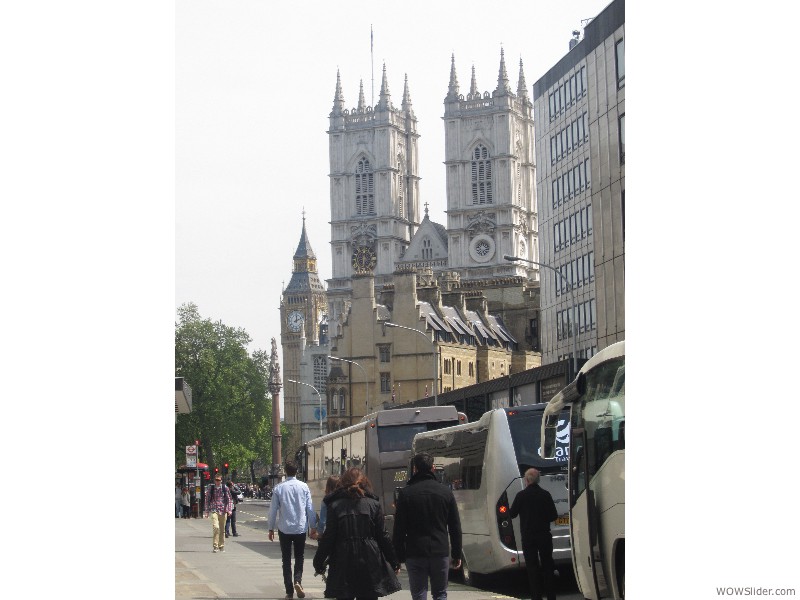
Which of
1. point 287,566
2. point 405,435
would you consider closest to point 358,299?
point 405,435

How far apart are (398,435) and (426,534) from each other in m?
19.8

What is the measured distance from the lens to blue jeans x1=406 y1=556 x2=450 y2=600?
44.2 feet

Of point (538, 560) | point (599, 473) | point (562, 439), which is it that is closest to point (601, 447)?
point (599, 473)

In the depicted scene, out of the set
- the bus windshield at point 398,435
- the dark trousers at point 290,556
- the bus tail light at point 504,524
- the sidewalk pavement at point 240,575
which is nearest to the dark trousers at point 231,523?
the sidewalk pavement at point 240,575

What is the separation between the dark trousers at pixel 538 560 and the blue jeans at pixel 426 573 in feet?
10.8

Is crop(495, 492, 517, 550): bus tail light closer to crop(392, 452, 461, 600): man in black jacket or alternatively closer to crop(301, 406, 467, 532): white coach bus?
crop(392, 452, 461, 600): man in black jacket

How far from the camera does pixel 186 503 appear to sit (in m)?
61.9

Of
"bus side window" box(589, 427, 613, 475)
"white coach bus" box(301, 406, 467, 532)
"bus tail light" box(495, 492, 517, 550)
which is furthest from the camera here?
"white coach bus" box(301, 406, 467, 532)

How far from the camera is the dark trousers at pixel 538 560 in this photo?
659 inches

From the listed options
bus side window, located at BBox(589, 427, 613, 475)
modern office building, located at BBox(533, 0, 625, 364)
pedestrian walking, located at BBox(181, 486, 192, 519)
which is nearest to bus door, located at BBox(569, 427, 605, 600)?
bus side window, located at BBox(589, 427, 613, 475)

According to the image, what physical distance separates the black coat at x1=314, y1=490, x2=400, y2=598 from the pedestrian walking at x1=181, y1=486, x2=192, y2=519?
161 ft

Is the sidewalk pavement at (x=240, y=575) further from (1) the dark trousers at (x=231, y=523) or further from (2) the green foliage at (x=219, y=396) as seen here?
(2) the green foliage at (x=219, y=396)
